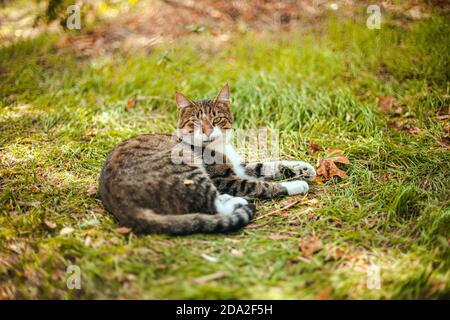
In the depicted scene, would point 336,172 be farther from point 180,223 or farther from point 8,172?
point 8,172

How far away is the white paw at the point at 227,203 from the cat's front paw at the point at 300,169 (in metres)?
0.69

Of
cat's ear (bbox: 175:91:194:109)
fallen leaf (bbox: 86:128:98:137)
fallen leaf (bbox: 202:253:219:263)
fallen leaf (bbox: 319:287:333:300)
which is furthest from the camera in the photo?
fallen leaf (bbox: 86:128:98:137)

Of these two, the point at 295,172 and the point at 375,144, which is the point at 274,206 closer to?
the point at 295,172

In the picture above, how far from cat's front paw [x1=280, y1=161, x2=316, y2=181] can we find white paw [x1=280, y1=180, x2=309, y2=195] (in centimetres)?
20

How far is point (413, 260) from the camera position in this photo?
2.55 metres

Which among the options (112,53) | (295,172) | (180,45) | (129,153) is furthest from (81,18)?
(295,172)

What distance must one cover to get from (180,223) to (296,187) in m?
1.14

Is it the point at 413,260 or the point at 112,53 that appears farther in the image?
the point at 112,53

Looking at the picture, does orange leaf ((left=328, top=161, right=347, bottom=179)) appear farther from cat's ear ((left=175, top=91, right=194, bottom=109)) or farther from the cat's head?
cat's ear ((left=175, top=91, right=194, bottom=109))

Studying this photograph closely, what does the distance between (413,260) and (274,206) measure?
3.61ft

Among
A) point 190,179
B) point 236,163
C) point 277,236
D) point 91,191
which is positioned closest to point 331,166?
point 236,163

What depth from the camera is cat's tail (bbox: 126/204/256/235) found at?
2.75 m

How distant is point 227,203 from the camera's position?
3158mm

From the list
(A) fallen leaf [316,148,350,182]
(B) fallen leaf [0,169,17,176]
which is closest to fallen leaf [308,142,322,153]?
(A) fallen leaf [316,148,350,182]
